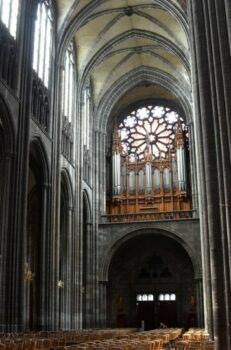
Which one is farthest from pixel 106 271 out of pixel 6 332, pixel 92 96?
pixel 6 332

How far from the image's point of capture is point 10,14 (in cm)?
2252

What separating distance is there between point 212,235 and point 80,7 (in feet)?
66.1

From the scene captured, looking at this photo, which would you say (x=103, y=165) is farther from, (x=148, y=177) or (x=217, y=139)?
(x=217, y=139)

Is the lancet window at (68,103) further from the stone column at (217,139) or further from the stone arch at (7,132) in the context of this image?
the stone column at (217,139)

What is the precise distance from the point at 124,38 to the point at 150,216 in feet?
40.9

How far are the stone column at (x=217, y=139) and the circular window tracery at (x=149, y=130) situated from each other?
23.1m

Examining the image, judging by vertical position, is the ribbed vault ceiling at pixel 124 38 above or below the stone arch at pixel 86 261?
above

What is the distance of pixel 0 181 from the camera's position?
2058 centimetres

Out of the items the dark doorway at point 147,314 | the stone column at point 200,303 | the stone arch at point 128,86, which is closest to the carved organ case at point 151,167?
the stone arch at point 128,86

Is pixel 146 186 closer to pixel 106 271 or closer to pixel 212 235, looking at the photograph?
pixel 106 271

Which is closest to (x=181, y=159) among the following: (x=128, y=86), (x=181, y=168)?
(x=181, y=168)

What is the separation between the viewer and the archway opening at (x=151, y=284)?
3631cm

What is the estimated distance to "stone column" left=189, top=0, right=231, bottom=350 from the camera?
40.9 ft

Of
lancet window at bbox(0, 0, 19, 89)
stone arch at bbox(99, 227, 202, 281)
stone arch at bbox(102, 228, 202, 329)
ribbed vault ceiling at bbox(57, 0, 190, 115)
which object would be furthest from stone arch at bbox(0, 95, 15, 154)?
stone arch at bbox(102, 228, 202, 329)
